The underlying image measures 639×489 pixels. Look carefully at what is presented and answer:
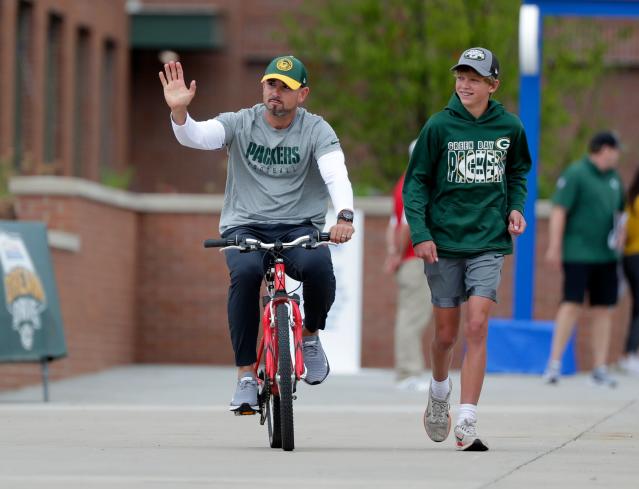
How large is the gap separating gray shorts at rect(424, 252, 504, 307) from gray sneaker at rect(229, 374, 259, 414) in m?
0.99

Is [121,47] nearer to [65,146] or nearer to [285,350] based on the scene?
[65,146]

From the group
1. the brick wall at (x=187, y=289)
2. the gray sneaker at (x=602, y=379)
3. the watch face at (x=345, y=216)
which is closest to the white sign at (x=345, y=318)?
the brick wall at (x=187, y=289)

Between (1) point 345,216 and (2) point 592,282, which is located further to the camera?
(2) point 592,282

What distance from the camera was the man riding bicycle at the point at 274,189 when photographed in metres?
9.16

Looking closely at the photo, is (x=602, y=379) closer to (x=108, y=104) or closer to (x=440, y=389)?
(x=440, y=389)

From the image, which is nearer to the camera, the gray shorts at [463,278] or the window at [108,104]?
the gray shorts at [463,278]

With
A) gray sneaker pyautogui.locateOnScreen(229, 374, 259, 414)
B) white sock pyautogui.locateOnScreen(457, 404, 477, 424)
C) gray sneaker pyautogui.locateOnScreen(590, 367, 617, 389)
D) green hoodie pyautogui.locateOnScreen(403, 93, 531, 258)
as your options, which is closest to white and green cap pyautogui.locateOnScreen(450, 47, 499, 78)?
green hoodie pyautogui.locateOnScreen(403, 93, 531, 258)

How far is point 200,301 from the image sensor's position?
1852 cm

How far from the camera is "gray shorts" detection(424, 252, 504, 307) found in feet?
30.3

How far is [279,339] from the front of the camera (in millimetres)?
8836

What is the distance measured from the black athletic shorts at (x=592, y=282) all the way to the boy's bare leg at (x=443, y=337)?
598cm

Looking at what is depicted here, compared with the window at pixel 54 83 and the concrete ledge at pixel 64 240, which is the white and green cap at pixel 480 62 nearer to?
the concrete ledge at pixel 64 240

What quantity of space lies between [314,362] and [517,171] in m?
1.37

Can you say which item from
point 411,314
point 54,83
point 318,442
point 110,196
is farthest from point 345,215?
point 54,83
